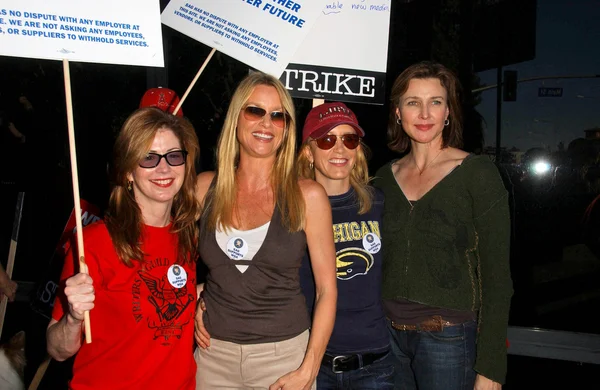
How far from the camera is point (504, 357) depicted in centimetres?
248

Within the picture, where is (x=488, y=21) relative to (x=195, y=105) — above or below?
above

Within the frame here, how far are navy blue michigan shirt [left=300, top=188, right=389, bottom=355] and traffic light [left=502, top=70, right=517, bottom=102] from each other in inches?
82.3

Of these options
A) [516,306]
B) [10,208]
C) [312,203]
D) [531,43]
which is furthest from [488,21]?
[10,208]

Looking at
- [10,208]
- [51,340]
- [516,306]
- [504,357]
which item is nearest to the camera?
[51,340]

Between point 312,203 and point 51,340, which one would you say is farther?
point 312,203

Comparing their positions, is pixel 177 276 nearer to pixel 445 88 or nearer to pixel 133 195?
pixel 133 195

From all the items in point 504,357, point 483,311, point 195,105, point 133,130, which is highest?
point 195,105

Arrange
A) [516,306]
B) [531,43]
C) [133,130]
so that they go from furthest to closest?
1. [516,306]
2. [531,43]
3. [133,130]

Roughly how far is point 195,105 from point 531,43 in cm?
268

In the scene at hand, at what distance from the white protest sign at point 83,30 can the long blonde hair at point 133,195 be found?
269mm

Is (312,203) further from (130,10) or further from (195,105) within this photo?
(195,105)

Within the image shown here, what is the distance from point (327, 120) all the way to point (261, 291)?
947 mm

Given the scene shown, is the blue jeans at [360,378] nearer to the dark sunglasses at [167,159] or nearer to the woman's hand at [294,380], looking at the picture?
the woman's hand at [294,380]

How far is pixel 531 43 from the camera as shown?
406cm
